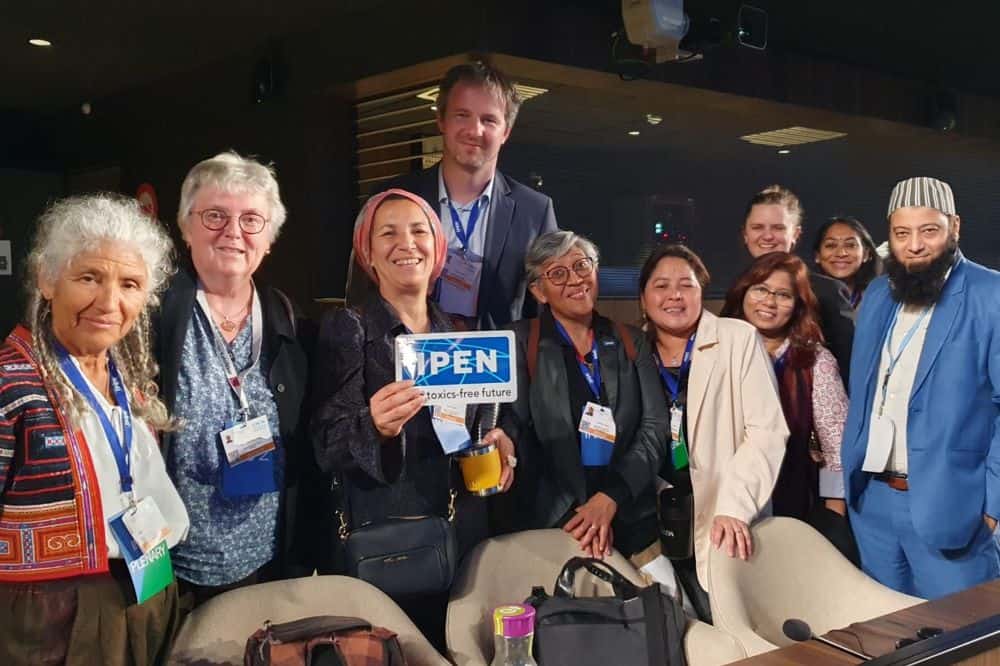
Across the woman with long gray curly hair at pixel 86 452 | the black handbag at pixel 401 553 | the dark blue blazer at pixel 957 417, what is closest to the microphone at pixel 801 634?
the black handbag at pixel 401 553

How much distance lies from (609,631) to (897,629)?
965 mm

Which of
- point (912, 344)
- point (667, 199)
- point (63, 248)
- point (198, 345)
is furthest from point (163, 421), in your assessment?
point (667, 199)

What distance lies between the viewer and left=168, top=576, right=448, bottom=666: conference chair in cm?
199

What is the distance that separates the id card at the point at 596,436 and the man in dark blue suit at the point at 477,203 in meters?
0.42

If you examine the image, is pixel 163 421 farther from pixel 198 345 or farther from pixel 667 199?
pixel 667 199

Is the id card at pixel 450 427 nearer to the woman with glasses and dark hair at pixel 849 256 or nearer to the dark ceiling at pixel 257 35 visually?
the dark ceiling at pixel 257 35

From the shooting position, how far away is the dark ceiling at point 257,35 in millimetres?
3035

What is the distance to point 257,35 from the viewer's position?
3664 millimetres

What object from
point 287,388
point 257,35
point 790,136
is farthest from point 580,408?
point 790,136

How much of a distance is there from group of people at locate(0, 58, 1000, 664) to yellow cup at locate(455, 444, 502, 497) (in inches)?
2.2

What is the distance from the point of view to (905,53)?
4695 millimetres

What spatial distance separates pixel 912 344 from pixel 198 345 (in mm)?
2275

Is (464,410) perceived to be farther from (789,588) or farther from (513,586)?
(789,588)

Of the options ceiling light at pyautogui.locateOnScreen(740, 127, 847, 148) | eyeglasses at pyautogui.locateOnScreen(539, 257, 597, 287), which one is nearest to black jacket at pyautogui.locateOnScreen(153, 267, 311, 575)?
eyeglasses at pyautogui.locateOnScreen(539, 257, 597, 287)
